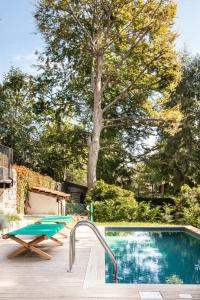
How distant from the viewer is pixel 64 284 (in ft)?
21.7

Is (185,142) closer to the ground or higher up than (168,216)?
higher up

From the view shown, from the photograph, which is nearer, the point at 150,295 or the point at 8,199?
the point at 150,295

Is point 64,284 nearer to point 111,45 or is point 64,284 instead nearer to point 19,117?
point 111,45

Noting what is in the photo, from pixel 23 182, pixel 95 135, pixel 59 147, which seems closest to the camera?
pixel 23 182

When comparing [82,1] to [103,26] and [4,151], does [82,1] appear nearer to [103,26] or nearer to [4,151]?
[103,26]

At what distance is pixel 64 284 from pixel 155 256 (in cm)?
659

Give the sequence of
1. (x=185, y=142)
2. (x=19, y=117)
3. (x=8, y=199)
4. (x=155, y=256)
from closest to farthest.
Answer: (x=155, y=256)
(x=8, y=199)
(x=19, y=117)
(x=185, y=142)

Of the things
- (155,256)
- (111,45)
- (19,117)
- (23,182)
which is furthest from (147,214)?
(19,117)

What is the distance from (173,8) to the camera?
26.4 meters

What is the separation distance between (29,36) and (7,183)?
1566cm

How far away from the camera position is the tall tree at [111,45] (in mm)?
26781

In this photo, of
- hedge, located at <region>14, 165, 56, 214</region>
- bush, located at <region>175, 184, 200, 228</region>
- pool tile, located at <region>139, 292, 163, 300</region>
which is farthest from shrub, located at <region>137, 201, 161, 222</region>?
pool tile, located at <region>139, 292, 163, 300</region>

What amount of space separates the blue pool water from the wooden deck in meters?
1.32

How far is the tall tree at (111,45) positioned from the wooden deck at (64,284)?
18754 mm
